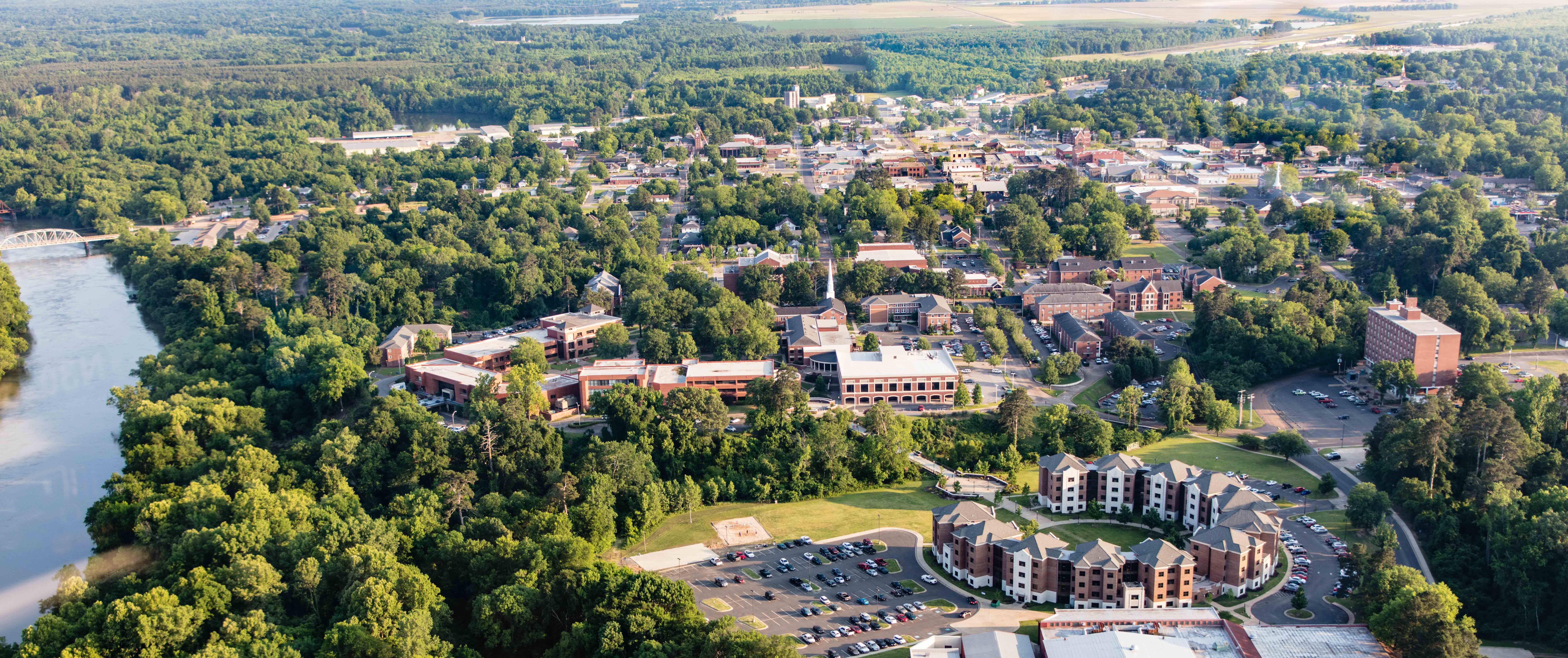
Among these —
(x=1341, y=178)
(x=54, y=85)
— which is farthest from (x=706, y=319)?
(x=54, y=85)

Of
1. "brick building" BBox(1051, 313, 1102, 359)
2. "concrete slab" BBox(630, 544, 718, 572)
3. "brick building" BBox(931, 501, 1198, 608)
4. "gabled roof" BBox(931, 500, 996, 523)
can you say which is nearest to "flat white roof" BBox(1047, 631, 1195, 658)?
"brick building" BBox(931, 501, 1198, 608)

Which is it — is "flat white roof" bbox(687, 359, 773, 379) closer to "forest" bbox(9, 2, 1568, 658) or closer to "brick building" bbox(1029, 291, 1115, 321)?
"forest" bbox(9, 2, 1568, 658)

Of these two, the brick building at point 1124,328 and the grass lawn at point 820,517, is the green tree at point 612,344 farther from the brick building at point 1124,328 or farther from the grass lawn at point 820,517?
the brick building at point 1124,328

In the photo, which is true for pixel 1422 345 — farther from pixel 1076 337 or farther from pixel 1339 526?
pixel 1339 526

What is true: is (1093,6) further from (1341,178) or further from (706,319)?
(706,319)

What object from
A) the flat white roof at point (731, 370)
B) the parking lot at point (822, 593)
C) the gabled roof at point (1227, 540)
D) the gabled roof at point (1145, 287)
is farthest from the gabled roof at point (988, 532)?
the gabled roof at point (1145, 287)

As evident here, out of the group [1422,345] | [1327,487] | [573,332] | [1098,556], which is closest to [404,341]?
[573,332]
